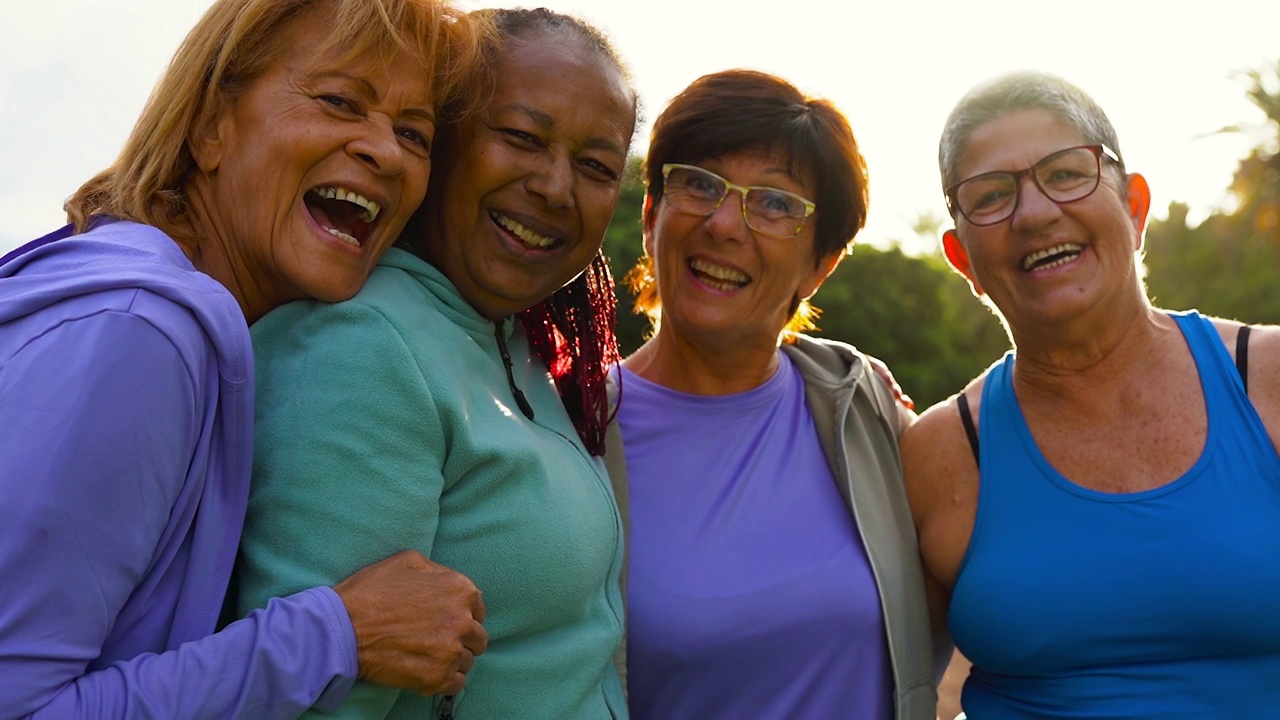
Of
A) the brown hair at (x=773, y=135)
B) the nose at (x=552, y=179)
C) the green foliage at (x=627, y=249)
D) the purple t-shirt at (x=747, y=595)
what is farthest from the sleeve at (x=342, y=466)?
the green foliage at (x=627, y=249)

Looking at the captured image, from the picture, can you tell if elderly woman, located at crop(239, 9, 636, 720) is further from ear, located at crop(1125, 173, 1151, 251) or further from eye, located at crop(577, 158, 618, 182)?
ear, located at crop(1125, 173, 1151, 251)

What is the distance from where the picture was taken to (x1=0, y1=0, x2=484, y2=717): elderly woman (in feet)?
5.33

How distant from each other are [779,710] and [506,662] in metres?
1.02

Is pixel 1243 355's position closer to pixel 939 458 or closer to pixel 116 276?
pixel 939 458

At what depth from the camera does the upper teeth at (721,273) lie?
136 inches

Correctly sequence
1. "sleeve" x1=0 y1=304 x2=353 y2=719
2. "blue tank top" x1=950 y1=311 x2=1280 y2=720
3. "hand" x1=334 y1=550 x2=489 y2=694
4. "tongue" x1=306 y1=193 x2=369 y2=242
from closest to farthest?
"sleeve" x1=0 y1=304 x2=353 y2=719, "hand" x1=334 y1=550 x2=489 y2=694, "tongue" x1=306 y1=193 x2=369 y2=242, "blue tank top" x1=950 y1=311 x2=1280 y2=720

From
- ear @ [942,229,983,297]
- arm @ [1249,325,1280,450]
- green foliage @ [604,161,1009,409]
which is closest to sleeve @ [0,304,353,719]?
ear @ [942,229,983,297]

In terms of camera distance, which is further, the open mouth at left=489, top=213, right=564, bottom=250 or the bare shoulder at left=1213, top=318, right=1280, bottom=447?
the bare shoulder at left=1213, top=318, right=1280, bottom=447

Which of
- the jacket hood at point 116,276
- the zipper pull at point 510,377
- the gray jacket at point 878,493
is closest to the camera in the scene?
the jacket hood at point 116,276

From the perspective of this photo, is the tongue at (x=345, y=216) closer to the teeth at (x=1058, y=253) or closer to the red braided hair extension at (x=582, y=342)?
the red braided hair extension at (x=582, y=342)

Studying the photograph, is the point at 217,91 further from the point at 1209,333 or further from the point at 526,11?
the point at 1209,333

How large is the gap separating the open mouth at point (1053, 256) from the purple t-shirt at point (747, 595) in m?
0.87

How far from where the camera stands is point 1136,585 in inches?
114

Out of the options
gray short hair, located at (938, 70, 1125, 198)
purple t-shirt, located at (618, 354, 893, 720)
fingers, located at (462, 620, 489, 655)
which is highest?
gray short hair, located at (938, 70, 1125, 198)
